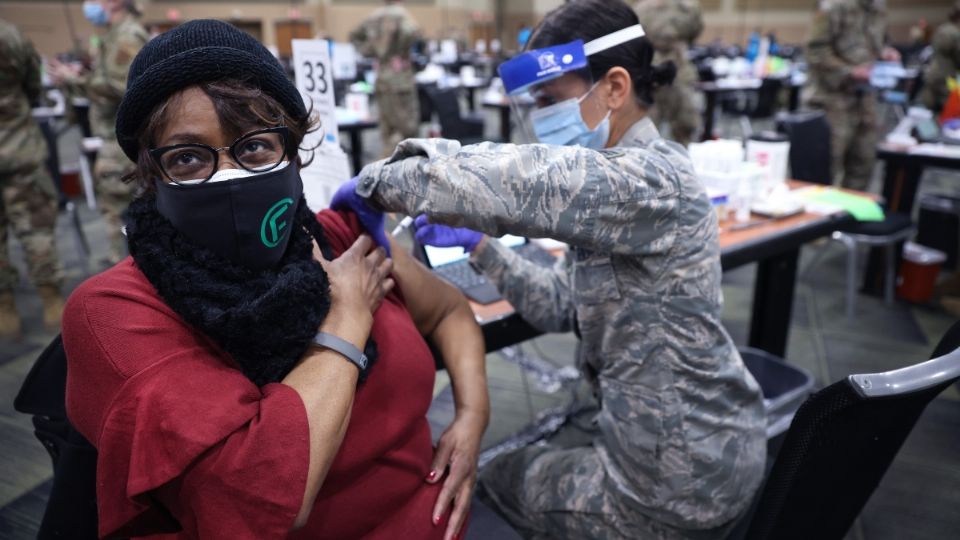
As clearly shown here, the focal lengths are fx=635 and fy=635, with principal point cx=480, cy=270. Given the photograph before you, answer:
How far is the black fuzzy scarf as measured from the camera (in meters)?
0.85

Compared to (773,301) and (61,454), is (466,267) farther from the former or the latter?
(773,301)

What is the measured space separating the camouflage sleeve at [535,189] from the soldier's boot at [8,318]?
10.7ft

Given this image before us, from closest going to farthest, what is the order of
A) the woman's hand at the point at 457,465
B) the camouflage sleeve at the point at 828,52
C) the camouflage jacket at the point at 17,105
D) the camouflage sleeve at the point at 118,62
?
1. the woman's hand at the point at 457,465
2. the camouflage jacket at the point at 17,105
3. the camouflage sleeve at the point at 118,62
4. the camouflage sleeve at the point at 828,52

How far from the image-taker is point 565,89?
1299 millimetres

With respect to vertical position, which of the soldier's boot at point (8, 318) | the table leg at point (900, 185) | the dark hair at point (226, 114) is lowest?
the soldier's boot at point (8, 318)

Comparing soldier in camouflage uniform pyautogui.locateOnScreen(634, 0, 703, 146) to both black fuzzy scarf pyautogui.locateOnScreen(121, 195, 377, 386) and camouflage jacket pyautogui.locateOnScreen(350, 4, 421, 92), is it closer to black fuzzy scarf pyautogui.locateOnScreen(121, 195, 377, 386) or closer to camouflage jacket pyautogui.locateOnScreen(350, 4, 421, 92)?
camouflage jacket pyautogui.locateOnScreen(350, 4, 421, 92)

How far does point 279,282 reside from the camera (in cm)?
89

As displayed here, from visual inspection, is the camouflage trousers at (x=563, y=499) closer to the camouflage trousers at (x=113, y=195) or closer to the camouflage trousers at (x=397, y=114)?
the camouflage trousers at (x=113, y=195)

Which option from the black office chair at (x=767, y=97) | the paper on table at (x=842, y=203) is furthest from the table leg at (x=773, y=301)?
the black office chair at (x=767, y=97)

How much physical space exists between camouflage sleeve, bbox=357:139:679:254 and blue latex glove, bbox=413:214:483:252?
30 cm

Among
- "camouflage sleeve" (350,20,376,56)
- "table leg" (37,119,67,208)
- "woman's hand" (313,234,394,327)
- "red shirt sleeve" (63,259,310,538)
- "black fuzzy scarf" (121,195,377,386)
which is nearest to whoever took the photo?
"red shirt sleeve" (63,259,310,538)

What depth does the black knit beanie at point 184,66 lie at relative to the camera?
0.83 m

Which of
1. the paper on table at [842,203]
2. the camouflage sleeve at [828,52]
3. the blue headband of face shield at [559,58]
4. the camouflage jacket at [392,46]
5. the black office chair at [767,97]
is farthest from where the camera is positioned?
the black office chair at [767,97]

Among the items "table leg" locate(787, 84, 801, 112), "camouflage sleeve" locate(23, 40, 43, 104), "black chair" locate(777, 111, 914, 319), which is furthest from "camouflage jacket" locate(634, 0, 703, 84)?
"camouflage sleeve" locate(23, 40, 43, 104)
